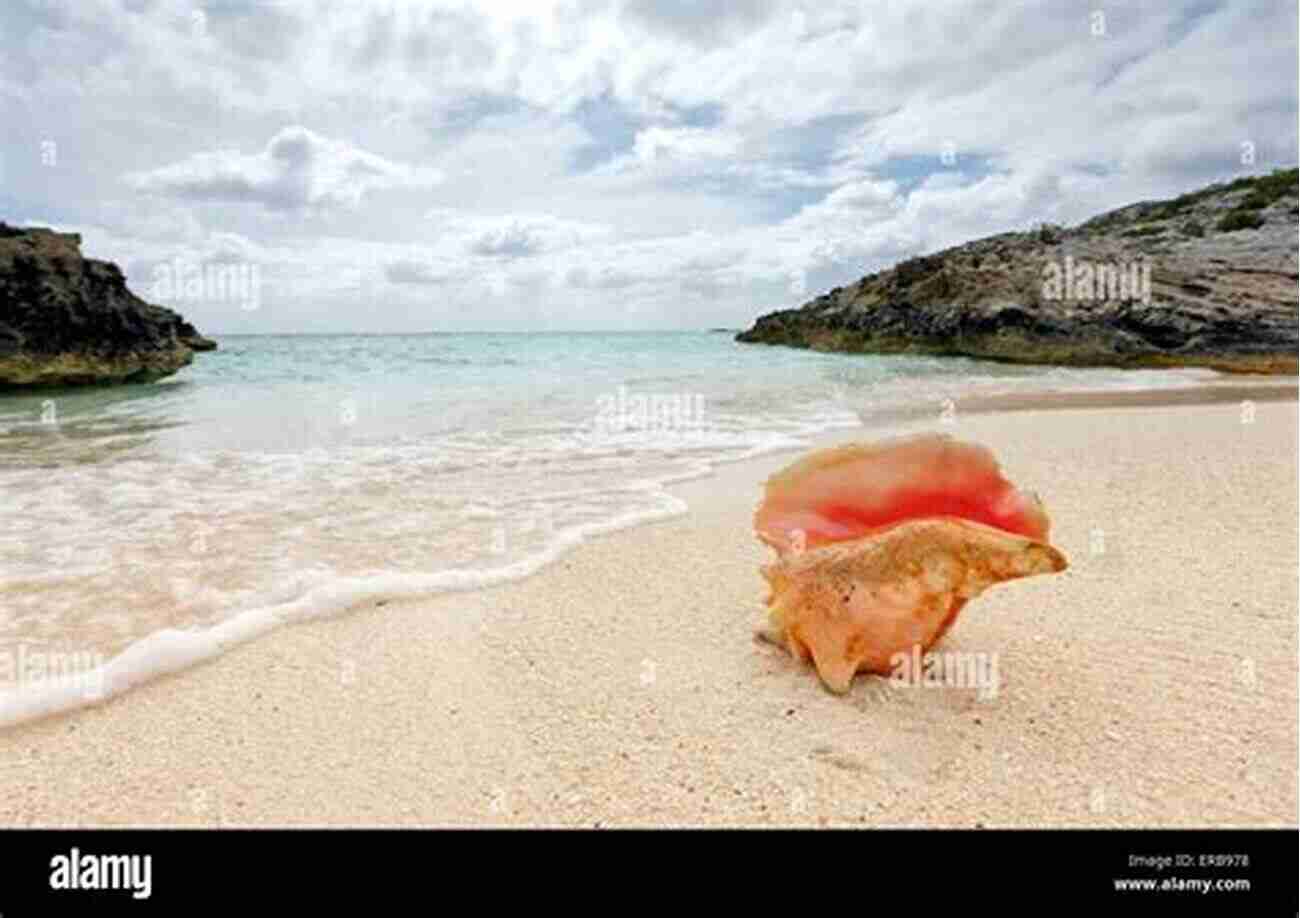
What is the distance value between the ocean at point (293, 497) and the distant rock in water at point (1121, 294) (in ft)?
43.2

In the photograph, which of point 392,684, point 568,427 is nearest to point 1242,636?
point 392,684

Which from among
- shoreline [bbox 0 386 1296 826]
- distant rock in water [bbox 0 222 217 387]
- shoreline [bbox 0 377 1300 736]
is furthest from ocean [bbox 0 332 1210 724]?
distant rock in water [bbox 0 222 217 387]

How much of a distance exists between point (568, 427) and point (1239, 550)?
6.98m

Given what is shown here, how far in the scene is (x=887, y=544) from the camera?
2219 mm

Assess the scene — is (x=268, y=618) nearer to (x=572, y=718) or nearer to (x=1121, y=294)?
(x=572, y=718)

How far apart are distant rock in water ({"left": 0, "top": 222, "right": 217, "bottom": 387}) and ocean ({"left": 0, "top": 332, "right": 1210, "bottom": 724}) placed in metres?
3.21

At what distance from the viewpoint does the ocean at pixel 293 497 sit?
3.34 metres

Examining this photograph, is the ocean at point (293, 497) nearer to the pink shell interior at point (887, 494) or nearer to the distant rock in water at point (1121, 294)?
the pink shell interior at point (887, 494)

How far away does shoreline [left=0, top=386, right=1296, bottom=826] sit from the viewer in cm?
195

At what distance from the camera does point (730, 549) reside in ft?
13.6

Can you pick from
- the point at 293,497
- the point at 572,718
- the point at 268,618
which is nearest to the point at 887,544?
the point at 572,718

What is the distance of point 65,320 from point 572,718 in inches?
769

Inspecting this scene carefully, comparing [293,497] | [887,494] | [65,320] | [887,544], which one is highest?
[65,320]

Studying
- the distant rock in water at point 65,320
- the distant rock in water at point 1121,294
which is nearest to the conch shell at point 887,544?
the distant rock in water at point 65,320
